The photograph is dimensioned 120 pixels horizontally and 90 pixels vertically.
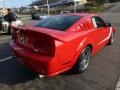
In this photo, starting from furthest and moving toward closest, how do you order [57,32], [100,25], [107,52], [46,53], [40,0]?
[40,0] → [107,52] → [100,25] → [57,32] → [46,53]

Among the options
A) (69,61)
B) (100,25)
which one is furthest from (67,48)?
(100,25)

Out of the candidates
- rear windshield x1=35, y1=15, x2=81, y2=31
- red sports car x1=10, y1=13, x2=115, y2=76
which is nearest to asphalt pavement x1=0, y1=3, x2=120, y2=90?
red sports car x1=10, y1=13, x2=115, y2=76

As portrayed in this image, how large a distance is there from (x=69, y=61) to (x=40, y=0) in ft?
553

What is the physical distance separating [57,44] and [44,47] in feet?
0.96

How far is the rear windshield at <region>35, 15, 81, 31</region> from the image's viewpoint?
21.9ft

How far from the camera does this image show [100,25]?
8.19 metres

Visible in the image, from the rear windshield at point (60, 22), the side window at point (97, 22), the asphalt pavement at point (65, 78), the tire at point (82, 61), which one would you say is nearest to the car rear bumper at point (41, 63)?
the asphalt pavement at point (65, 78)

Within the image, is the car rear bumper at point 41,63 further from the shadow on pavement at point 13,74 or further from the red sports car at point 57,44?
the shadow on pavement at point 13,74

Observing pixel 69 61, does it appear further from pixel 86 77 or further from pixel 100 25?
pixel 100 25

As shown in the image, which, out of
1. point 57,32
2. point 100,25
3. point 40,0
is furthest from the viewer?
point 40,0

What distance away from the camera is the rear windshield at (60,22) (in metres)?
6.67

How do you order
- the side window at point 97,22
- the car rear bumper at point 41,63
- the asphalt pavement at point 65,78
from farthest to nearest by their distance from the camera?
the side window at point 97,22
the asphalt pavement at point 65,78
the car rear bumper at point 41,63

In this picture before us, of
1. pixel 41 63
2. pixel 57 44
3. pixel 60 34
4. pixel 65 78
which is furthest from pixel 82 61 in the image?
pixel 41 63

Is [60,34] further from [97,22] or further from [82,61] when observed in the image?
[97,22]
